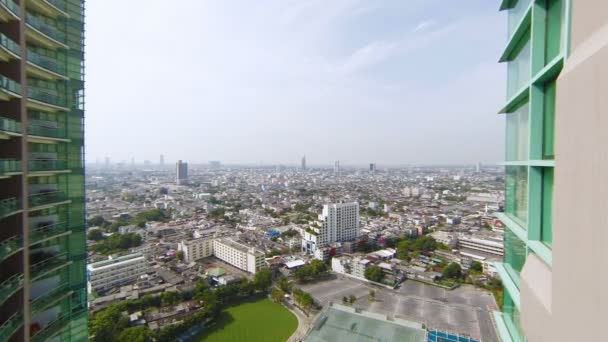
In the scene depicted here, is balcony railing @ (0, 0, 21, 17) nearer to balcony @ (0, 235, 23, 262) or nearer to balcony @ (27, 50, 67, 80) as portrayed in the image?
balcony @ (27, 50, 67, 80)

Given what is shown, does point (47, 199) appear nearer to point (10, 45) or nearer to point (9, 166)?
point (9, 166)

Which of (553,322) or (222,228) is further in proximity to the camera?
(222,228)

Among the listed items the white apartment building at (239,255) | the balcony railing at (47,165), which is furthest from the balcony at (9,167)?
the white apartment building at (239,255)

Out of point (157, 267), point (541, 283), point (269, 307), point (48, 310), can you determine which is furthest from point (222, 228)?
point (541, 283)

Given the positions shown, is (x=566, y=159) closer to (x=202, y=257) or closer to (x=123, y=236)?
(x=202, y=257)

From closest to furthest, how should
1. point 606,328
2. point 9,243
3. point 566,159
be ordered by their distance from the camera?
point 606,328, point 566,159, point 9,243

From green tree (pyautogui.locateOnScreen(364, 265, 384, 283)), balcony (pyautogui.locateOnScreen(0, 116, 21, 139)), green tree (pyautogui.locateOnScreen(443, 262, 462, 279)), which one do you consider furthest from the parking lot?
balcony (pyautogui.locateOnScreen(0, 116, 21, 139))
